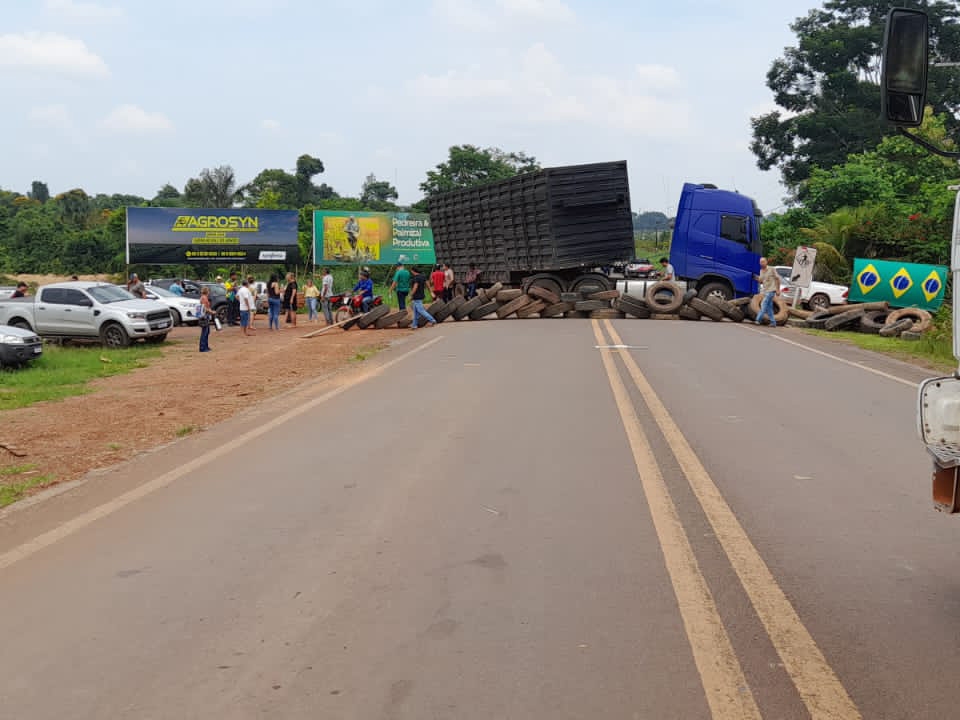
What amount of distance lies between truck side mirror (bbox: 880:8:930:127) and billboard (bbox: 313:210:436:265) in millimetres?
41701

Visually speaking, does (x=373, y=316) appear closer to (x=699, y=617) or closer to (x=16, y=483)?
(x=16, y=483)

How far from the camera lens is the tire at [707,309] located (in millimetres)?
25000

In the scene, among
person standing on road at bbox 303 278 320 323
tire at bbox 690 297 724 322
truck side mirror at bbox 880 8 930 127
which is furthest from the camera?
person standing on road at bbox 303 278 320 323

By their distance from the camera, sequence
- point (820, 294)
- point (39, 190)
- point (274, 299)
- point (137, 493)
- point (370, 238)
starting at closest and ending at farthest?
point (137, 493), point (274, 299), point (820, 294), point (370, 238), point (39, 190)

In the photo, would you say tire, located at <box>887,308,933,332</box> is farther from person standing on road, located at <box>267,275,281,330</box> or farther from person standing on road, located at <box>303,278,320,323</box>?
person standing on road, located at <box>303,278,320,323</box>

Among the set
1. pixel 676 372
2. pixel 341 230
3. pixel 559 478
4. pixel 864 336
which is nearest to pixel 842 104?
pixel 341 230

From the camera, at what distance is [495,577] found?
4.78 metres

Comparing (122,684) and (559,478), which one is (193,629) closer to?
(122,684)

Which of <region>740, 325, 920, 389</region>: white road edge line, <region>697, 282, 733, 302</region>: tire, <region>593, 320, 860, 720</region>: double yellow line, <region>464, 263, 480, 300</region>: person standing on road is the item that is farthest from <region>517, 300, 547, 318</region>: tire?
<region>593, 320, 860, 720</region>: double yellow line

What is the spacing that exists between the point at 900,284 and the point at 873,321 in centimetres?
203

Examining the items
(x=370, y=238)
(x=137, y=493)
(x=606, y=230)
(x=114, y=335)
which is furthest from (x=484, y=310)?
(x=370, y=238)

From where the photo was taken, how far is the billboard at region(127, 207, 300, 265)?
43969 millimetres

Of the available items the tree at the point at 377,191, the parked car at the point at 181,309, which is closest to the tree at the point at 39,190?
the tree at the point at 377,191

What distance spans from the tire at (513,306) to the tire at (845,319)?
25.4 feet
